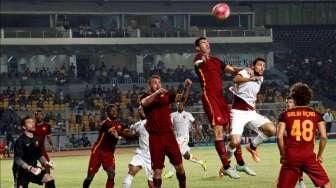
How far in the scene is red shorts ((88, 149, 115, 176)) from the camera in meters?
20.5

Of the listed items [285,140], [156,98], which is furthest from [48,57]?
[285,140]

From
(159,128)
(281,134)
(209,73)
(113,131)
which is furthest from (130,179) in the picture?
(281,134)

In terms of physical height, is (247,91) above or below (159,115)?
above

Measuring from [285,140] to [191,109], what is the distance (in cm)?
4009

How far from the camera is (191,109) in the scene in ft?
177

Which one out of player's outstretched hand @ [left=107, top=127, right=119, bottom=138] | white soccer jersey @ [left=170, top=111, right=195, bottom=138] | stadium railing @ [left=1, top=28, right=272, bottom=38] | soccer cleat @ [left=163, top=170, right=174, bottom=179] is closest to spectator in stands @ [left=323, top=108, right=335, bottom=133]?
stadium railing @ [left=1, top=28, right=272, bottom=38]

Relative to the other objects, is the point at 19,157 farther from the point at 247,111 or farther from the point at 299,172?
the point at 299,172

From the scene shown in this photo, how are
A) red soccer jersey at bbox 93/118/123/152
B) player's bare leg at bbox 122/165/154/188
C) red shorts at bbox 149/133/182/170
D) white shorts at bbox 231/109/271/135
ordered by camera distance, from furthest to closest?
red soccer jersey at bbox 93/118/123/152, white shorts at bbox 231/109/271/135, player's bare leg at bbox 122/165/154/188, red shorts at bbox 149/133/182/170

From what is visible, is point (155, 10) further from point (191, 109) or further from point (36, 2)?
point (191, 109)

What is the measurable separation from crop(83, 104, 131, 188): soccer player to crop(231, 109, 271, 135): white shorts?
90.1 inches

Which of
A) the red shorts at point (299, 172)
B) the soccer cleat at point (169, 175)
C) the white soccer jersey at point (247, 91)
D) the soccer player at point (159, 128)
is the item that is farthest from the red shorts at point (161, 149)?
the soccer cleat at point (169, 175)

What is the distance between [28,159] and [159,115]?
2.87 m

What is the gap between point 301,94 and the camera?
13.5 metres

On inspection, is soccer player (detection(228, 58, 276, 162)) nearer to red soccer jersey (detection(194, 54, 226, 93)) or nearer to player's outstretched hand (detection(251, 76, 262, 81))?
player's outstretched hand (detection(251, 76, 262, 81))
